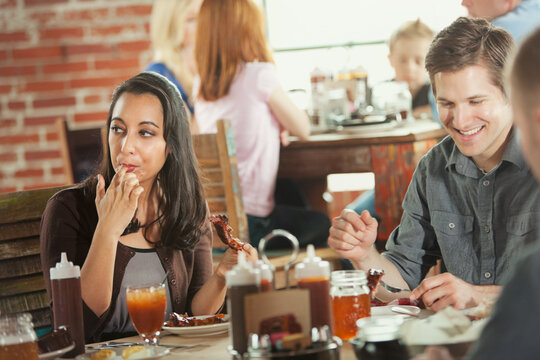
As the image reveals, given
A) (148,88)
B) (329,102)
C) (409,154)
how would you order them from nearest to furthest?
(148,88)
(409,154)
(329,102)

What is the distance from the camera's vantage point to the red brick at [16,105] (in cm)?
441

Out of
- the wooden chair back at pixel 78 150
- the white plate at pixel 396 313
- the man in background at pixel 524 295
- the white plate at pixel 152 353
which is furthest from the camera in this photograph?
the wooden chair back at pixel 78 150

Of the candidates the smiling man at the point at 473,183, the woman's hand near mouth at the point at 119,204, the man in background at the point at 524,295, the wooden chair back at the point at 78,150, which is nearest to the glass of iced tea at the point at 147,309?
the woman's hand near mouth at the point at 119,204

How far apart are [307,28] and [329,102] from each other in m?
1.17

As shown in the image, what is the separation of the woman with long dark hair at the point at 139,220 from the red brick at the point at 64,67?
2612 millimetres

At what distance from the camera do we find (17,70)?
173 inches

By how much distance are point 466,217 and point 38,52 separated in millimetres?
3190

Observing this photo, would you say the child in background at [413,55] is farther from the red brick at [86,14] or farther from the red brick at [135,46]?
the red brick at [86,14]

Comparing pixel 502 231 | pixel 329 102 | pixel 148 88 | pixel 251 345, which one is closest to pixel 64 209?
pixel 148 88

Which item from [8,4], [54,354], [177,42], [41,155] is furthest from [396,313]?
[8,4]

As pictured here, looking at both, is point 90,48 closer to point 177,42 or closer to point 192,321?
point 177,42

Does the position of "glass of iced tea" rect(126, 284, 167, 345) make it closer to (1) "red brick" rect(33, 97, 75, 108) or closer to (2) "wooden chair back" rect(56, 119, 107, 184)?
(2) "wooden chair back" rect(56, 119, 107, 184)

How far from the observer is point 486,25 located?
5.74 ft

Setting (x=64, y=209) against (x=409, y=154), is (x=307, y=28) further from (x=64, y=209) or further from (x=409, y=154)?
(x=64, y=209)
